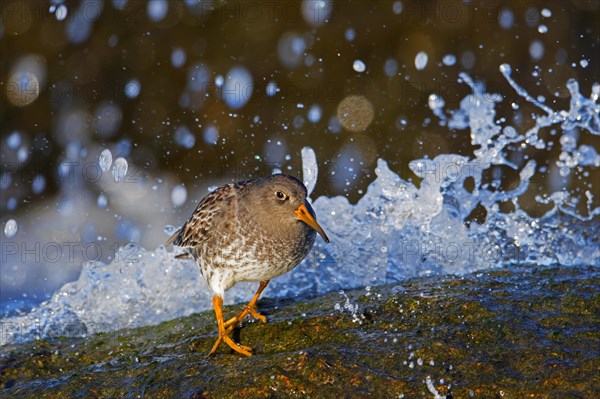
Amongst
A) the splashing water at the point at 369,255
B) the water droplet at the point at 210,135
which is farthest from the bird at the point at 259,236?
the water droplet at the point at 210,135

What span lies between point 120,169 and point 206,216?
411 cm

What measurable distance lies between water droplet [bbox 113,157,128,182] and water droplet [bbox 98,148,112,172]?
3.3 inches

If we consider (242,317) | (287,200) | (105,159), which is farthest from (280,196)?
(105,159)

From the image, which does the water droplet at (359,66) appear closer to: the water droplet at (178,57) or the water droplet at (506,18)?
the water droplet at (506,18)

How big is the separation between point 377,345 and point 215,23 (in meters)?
5.69

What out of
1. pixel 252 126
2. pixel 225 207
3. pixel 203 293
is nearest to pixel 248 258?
pixel 225 207

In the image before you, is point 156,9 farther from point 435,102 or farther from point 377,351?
point 377,351

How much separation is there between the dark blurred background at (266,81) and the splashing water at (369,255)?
169 centimetres

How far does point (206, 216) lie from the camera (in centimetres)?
512

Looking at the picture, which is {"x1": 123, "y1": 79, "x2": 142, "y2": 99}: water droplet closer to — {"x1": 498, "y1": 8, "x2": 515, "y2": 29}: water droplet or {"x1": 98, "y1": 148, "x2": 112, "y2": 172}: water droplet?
{"x1": 98, "y1": 148, "x2": 112, "y2": 172}: water droplet

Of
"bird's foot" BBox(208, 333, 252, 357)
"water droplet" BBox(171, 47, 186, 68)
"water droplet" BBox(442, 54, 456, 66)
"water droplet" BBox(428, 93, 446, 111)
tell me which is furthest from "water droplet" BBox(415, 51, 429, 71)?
"bird's foot" BBox(208, 333, 252, 357)

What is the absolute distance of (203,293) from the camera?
6.07m

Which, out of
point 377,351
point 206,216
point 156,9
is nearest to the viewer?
point 377,351

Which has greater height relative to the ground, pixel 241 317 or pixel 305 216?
pixel 305 216
